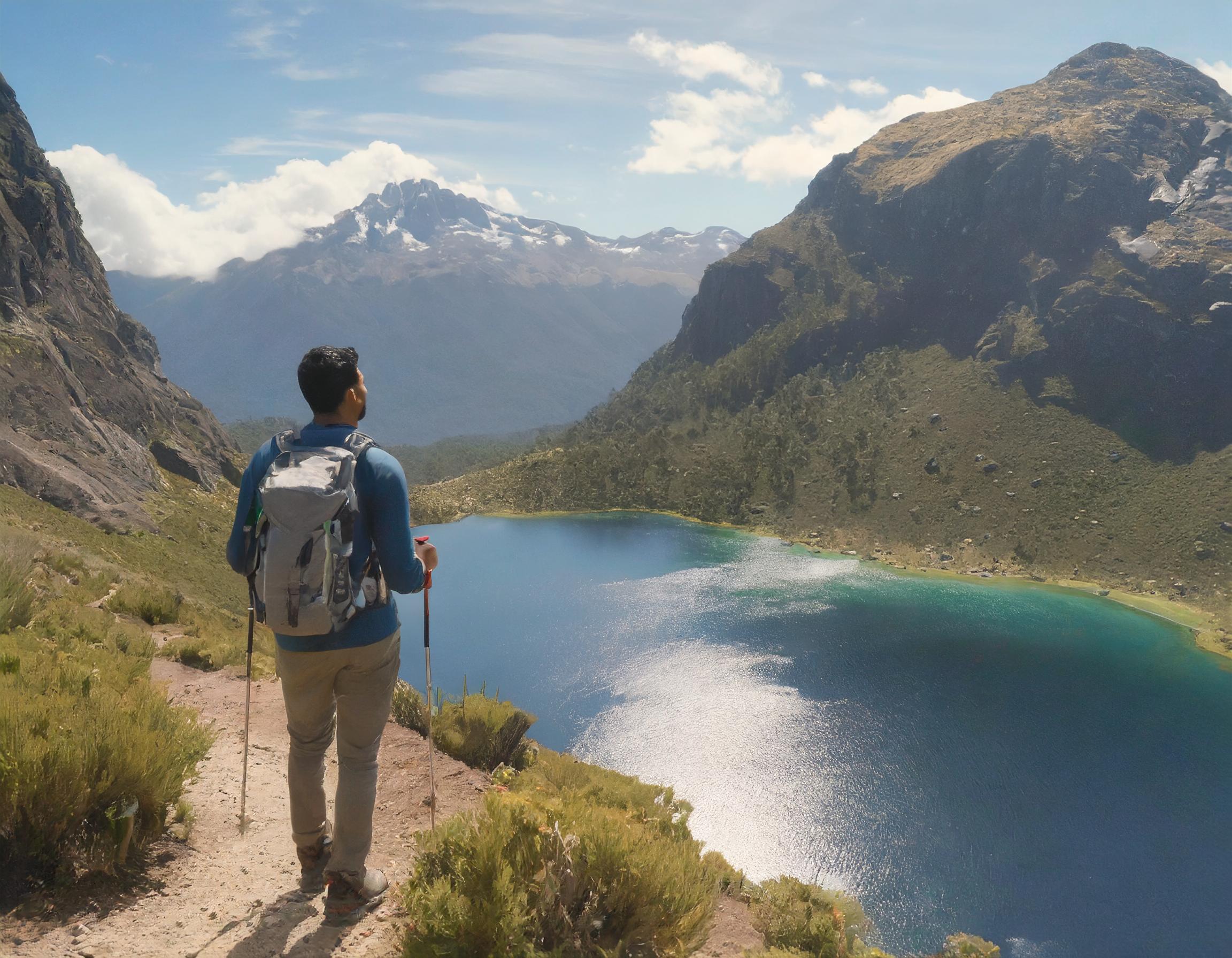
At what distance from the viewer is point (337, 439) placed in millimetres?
3809

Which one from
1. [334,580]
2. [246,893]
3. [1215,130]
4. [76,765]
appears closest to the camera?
[334,580]

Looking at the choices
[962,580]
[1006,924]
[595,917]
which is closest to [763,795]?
[1006,924]

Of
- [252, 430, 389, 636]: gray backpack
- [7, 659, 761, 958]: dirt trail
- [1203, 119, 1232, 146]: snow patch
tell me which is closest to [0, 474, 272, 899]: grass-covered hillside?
[7, 659, 761, 958]: dirt trail

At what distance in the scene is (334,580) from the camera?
11.7ft

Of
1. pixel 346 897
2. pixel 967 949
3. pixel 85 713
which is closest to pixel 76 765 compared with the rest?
pixel 85 713

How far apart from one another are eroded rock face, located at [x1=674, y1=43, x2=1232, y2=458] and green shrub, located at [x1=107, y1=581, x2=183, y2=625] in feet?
281

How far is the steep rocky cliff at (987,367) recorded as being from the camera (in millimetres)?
68750

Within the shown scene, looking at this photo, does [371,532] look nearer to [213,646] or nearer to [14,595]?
[14,595]

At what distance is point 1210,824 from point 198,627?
108ft

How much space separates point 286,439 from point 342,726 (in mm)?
1579

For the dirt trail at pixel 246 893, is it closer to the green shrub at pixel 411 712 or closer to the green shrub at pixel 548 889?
the green shrub at pixel 548 889

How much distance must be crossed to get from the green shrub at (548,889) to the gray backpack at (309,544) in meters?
1.48

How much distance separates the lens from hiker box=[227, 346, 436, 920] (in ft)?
11.5

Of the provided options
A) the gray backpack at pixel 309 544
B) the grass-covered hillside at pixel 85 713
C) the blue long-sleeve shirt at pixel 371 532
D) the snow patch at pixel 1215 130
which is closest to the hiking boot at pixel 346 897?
the grass-covered hillside at pixel 85 713
